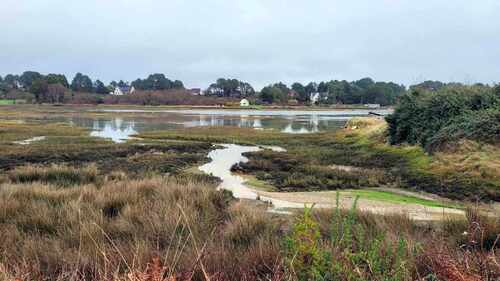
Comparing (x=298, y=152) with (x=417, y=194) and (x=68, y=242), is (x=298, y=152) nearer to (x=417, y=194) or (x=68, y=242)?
(x=417, y=194)

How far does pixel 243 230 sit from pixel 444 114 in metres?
22.0

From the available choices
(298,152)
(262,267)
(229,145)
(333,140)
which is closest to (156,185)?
(262,267)

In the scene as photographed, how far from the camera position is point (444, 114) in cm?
2500

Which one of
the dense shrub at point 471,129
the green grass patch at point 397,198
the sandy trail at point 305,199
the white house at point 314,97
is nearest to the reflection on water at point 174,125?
the sandy trail at point 305,199

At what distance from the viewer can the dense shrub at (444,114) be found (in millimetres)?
21766

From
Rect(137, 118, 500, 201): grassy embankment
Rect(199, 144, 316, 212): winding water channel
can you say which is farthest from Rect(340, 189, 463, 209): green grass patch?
Rect(199, 144, 316, 212): winding water channel

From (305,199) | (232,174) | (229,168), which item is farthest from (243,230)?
(229,168)

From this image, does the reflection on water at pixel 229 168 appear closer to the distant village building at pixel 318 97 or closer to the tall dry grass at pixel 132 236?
the tall dry grass at pixel 132 236

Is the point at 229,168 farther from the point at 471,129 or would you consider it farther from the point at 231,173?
the point at 471,129

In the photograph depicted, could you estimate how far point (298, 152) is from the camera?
96.6 feet

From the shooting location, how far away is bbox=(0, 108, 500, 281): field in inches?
153

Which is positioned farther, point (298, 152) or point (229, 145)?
point (229, 145)

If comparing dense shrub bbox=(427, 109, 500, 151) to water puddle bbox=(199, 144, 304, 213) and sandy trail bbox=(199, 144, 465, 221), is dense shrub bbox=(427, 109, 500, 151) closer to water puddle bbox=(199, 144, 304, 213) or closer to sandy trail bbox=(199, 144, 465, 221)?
sandy trail bbox=(199, 144, 465, 221)

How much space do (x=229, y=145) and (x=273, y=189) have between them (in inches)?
732
